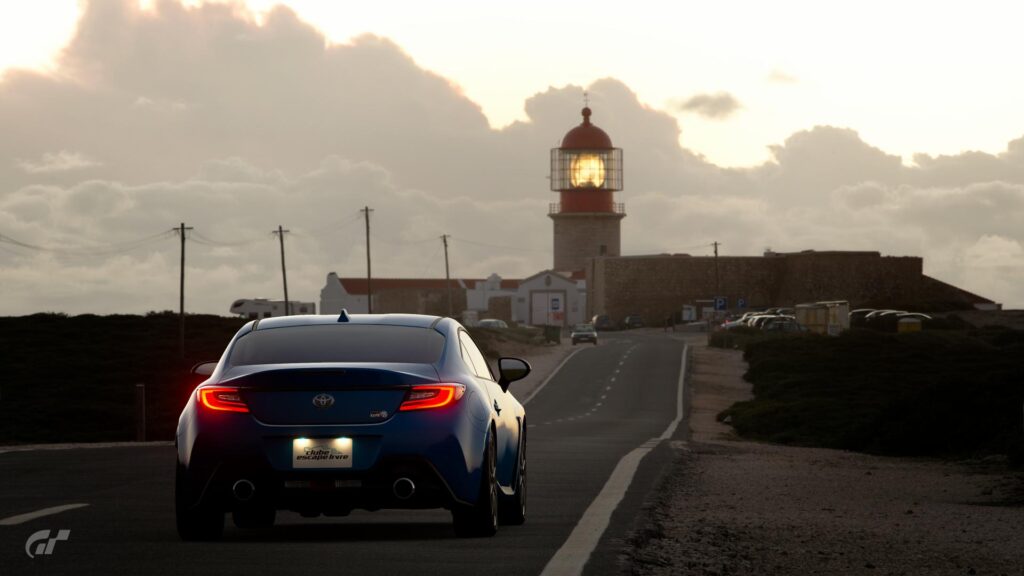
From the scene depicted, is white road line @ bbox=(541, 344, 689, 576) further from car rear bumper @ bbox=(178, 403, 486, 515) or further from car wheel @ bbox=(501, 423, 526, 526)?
car rear bumper @ bbox=(178, 403, 486, 515)

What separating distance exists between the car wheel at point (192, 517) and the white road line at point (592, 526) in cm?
222

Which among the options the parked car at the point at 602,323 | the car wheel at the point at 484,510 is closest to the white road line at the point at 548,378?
the parked car at the point at 602,323

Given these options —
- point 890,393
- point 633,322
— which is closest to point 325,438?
point 890,393

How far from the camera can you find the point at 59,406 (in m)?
58.8

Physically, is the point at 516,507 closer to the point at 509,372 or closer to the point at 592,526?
the point at 592,526

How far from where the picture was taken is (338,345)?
11141 mm

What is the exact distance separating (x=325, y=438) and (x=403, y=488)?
0.57 metres

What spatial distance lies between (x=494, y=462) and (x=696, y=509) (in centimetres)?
544

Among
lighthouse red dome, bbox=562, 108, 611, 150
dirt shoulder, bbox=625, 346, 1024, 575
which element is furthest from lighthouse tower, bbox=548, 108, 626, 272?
dirt shoulder, bbox=625, 346, 1024, 575

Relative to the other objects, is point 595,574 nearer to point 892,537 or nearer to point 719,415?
point 892,537

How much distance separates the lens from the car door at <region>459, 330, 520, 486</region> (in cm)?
1188

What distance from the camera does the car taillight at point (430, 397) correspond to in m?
10.5

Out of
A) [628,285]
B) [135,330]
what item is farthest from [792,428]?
[628,285]

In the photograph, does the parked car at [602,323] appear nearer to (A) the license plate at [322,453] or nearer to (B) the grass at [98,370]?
(B) the grass at [98,370]
